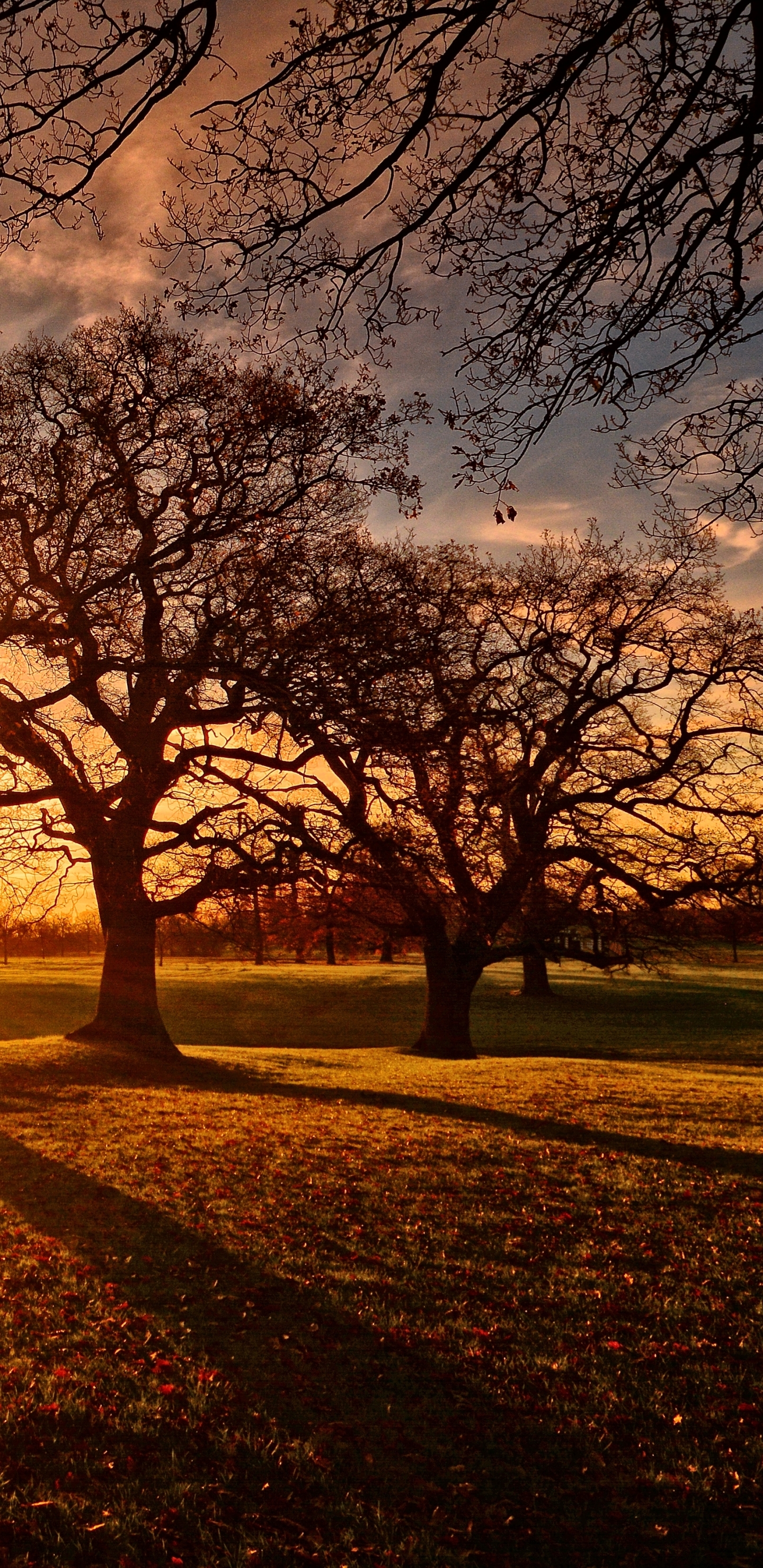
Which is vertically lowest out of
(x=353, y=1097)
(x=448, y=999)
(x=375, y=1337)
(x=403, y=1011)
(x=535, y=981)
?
(x=403, y=1011)

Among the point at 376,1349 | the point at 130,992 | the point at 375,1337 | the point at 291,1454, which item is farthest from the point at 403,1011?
the point at 291,1454

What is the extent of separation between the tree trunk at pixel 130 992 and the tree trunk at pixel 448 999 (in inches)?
292

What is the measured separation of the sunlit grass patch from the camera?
4.42m

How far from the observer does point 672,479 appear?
712cm

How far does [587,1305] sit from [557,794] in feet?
58.5

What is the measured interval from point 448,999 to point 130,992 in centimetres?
956

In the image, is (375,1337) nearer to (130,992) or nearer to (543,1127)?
(543,1127)

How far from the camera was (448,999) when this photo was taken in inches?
1065

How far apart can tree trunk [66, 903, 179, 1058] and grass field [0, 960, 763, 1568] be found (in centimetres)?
522

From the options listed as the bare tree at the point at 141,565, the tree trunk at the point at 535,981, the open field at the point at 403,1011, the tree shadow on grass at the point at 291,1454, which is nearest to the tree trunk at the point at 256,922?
the bare tree at the point at 141,565

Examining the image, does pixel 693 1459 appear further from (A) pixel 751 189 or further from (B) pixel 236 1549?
(A) pixel 751 189

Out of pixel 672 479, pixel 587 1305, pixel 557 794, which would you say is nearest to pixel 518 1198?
pixel 587 1305

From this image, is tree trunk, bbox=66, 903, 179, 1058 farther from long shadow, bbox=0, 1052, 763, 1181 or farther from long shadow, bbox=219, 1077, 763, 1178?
long shadow, bbox=219, 1077, 763, 1178

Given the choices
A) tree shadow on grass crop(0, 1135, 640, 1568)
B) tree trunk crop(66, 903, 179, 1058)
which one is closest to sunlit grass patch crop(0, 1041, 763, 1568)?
tree shadow on grass crop(0, 1135, 640, 1568)
